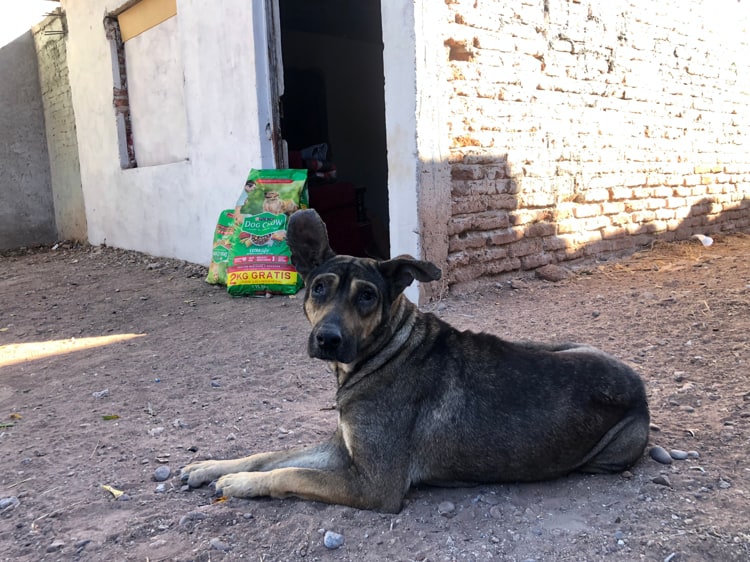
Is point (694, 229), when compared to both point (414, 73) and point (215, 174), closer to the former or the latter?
point (414, 73)

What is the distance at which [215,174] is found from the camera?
25.6 feet

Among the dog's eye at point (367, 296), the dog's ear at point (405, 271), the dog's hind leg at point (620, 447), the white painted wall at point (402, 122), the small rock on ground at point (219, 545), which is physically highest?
the white painted wall at point (402, 122)

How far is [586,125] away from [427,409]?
225 inches

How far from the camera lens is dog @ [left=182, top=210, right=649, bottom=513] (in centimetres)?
246

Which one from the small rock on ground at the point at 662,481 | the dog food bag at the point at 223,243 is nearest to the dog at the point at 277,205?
the dog food bag at the point at 223,243

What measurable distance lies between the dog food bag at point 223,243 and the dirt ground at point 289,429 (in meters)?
0.40

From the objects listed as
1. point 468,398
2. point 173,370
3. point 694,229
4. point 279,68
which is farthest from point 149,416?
point 694,229

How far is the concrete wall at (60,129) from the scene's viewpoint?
12.5 m

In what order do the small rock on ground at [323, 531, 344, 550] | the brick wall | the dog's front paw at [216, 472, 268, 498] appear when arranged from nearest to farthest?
1. the small rock on ground at [323, 531, 344, 550]
2. the dog's front paw at [216, 472, 268, 498]
3. the brick wall

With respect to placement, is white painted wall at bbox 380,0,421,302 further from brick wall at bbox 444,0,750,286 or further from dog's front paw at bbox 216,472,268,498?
dog's front paw at bbox 216,472,268,498

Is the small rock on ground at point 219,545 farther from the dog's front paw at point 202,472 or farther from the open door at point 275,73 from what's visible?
the open door at point 275,73

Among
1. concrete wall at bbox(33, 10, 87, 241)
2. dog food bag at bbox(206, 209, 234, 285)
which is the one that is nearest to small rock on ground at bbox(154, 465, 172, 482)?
dog food bag at bbox(206, 209, 234, 285)

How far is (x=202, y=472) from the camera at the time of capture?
109 inches

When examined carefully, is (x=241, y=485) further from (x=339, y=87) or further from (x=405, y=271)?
(x=339, y=87)
